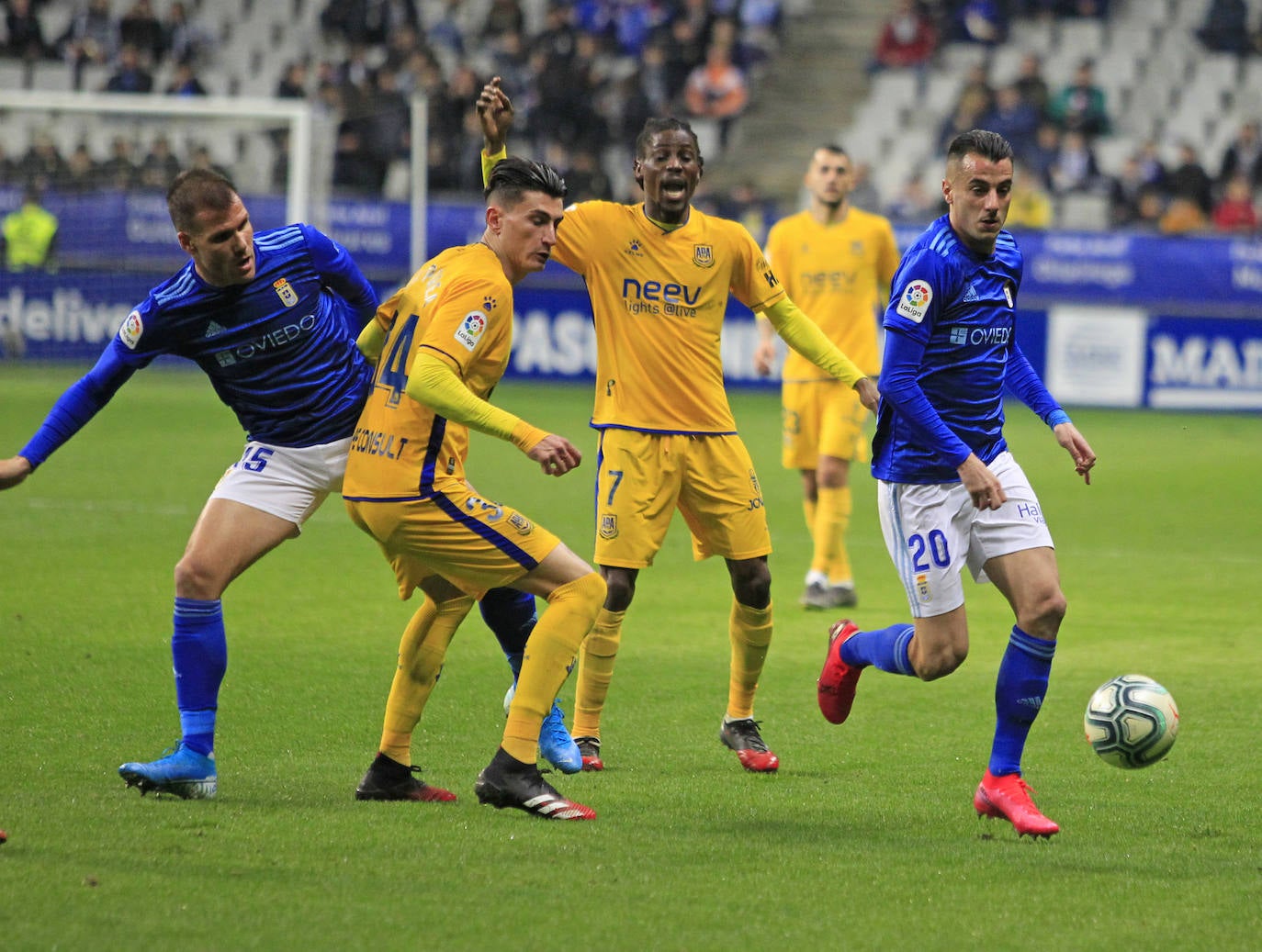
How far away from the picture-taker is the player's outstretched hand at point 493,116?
5875 millimetres

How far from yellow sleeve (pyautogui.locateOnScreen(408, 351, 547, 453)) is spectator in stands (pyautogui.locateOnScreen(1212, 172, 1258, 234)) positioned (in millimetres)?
19107

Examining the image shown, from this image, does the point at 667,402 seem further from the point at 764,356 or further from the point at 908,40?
the point at 908,40

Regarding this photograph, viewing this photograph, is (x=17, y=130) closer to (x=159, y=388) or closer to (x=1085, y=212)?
(x=159, y=388)

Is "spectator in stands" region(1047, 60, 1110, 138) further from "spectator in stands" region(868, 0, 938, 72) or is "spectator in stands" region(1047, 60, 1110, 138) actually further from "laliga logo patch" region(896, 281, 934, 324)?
"laliga logo patch" region(896, 281, 934, 324)

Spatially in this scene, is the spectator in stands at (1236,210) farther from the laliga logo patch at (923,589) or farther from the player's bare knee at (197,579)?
the player's bare knee at (197,579)

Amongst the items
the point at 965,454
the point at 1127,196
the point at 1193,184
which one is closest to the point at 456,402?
the point at 965,454

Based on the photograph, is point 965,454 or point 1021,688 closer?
point 965,454

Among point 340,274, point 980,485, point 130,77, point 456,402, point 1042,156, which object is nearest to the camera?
point 456,402

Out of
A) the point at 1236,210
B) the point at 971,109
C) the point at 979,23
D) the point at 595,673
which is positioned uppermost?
the point at 979,23

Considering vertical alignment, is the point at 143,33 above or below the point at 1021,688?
above

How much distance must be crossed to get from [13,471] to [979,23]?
23599 millimetres

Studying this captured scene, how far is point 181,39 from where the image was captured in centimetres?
2680

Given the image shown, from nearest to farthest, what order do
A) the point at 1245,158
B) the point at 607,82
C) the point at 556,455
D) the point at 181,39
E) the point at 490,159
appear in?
the point at 556,455 → the point at 490,159 → the point at 1245,158 → the point at 607,82 → the point at 181,39

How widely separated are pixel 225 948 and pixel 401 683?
1.65 meters
